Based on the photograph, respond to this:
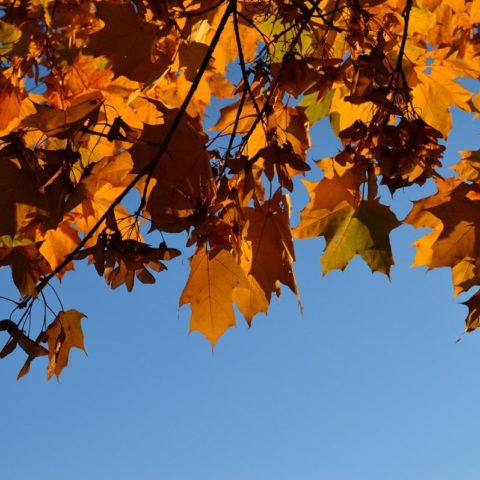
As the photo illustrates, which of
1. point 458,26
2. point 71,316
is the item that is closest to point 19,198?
point 71,316

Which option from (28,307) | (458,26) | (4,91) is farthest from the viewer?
(458,26)

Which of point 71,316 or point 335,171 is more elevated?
point 335,171

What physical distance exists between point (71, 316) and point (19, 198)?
1.89 feet

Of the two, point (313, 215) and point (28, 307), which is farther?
point (313, 215)

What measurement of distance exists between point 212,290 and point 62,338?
0.44m

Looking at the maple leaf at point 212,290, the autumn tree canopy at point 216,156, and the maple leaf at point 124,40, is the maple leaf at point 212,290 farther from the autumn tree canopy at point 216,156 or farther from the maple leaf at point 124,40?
the maple leaf at point 124,40

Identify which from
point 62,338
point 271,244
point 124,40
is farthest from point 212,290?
point 124,40

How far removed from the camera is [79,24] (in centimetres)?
247

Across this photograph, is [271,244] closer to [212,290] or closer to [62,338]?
[212,290]

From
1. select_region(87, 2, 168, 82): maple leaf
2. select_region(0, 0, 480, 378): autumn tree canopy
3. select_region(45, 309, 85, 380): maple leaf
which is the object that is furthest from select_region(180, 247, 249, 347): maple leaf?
select_region(87, 2, 168, 82): maple leaf

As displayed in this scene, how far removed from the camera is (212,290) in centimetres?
186

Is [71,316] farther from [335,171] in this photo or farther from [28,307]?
[335,171]

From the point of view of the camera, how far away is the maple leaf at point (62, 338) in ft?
5.90

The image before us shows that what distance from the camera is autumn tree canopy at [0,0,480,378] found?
1557 millimetres
